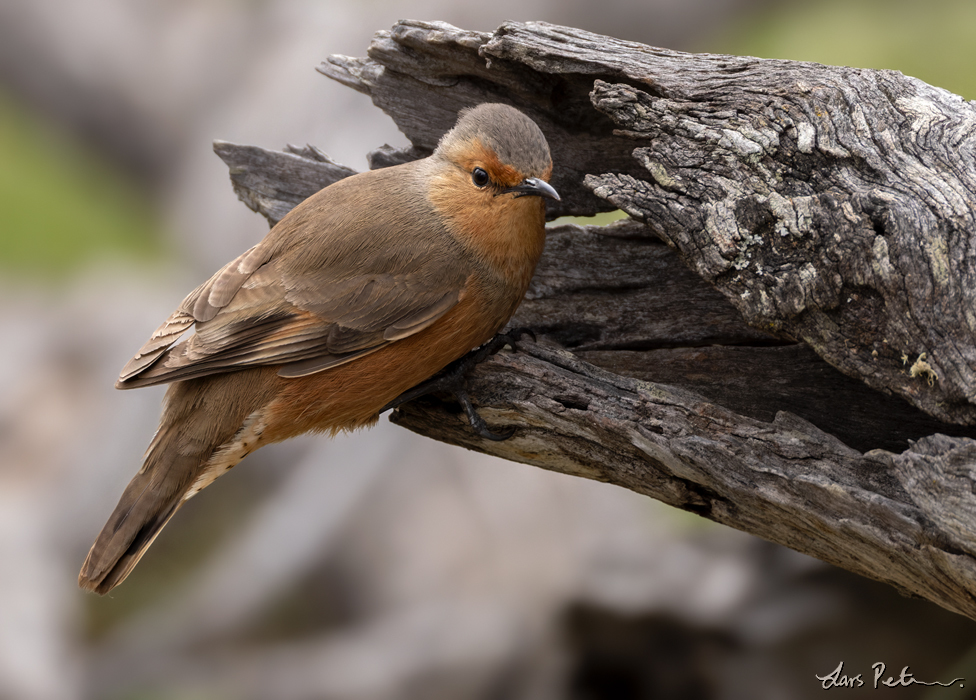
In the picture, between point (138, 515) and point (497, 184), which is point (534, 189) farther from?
point (138, 515)

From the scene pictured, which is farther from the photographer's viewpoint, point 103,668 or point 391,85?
point 103,668

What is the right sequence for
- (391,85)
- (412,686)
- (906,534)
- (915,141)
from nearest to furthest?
(906,534) → (915,141) → (391,85) → (412,686)

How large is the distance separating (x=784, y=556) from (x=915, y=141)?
2.33 metres

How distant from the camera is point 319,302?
11.8ft

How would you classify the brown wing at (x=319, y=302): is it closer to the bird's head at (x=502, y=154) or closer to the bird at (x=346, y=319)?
the bird at (x=346, y=319)

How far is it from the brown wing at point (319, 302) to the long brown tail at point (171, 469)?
0.36ft

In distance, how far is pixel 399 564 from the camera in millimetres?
6004

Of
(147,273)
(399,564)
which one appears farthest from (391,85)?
(147,273)

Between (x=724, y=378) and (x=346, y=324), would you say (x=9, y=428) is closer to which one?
(x=346, y=324)
